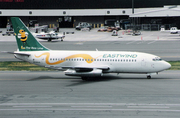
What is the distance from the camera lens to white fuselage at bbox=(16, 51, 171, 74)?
123ft

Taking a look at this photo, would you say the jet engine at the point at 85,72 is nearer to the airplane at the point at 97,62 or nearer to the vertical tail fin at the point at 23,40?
the airplane at the point at 97,62

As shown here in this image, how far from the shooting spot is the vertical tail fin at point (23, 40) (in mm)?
40719

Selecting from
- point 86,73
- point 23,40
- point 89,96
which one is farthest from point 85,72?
point 23,40

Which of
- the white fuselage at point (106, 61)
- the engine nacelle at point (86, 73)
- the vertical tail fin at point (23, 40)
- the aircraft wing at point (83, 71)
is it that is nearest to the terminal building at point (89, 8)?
the vertical tail fin at point (23, 40)

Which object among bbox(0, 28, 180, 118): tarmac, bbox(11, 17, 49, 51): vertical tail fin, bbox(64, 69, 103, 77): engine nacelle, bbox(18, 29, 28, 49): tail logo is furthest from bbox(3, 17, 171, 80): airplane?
bbox(18, 29, 28, 49): tail logo

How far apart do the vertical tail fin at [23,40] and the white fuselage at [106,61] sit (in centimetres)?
110

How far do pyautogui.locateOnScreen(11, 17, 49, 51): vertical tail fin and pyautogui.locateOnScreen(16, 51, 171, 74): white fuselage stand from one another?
3.61 ft

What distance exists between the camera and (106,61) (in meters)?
38.1

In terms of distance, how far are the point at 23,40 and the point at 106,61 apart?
11.1 m

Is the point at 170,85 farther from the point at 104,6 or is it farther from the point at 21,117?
the point at 104,6

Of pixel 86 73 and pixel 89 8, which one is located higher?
pixel 89 8

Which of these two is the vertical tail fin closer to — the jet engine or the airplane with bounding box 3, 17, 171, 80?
the airplane with bounding box 3, 17, 171, 80

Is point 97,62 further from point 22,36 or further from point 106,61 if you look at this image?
point 22,36

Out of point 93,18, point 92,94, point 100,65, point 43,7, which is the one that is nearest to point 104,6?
point 93,18
